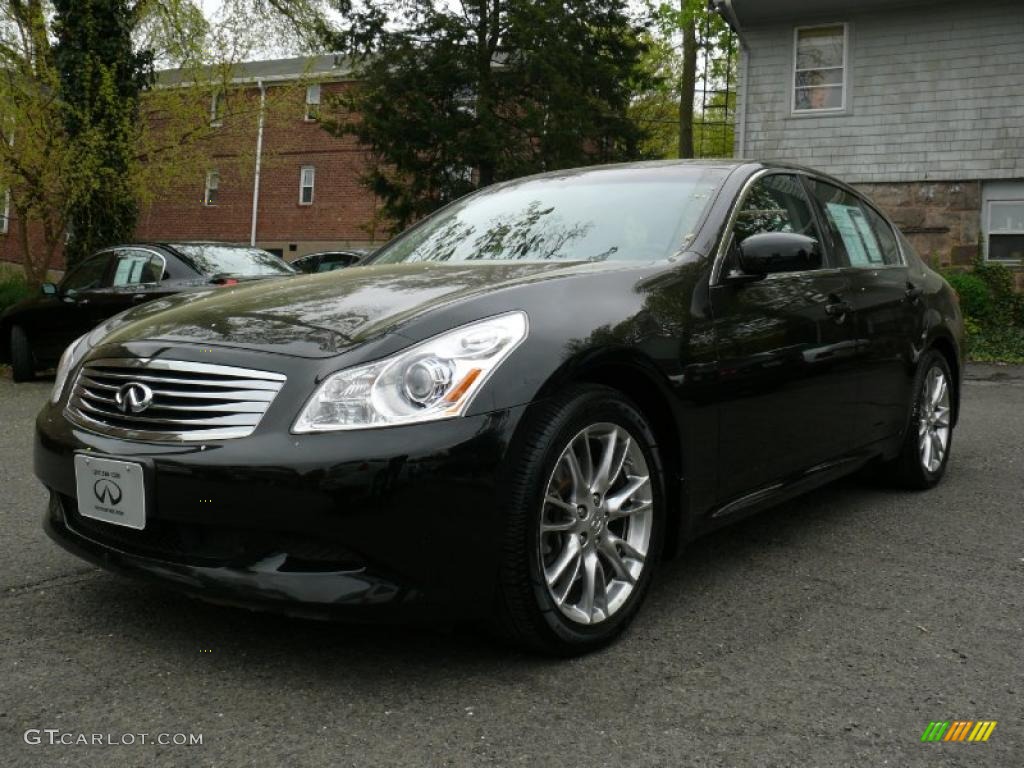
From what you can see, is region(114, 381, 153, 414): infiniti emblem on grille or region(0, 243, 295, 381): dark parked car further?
region(0, 243, 295, 381): dark parked car

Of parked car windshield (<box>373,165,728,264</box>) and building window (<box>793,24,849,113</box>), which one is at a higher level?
building window (<box>793,24,849,113</box>)

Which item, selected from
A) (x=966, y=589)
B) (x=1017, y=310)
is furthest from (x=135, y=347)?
(x=1017, y=310)

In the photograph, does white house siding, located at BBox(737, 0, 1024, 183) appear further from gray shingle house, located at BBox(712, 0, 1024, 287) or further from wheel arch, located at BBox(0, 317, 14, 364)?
wheel arch, located at BBox(0, 317, 14, 364)

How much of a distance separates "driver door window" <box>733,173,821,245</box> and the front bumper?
1575 mm

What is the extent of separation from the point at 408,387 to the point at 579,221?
1.49 meters

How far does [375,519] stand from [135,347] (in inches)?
37.6

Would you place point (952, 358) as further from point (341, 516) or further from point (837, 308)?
point (341, 516)

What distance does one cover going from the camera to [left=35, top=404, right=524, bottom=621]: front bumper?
2.39 meters

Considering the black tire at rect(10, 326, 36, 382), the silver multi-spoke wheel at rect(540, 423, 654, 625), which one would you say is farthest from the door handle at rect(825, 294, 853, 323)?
the black tire at rect(10, 326, 36, 382)

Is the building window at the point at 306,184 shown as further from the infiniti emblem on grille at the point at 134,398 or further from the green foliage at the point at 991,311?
the infiniti emblem on grille at the point at 134,398

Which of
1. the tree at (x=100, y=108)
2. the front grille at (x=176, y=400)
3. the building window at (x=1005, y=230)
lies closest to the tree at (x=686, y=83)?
the building window at (x=1005, y=230)

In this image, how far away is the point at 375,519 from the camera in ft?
7.86

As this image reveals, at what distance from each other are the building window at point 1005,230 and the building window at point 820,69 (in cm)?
289

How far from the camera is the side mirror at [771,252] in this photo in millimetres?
3412
